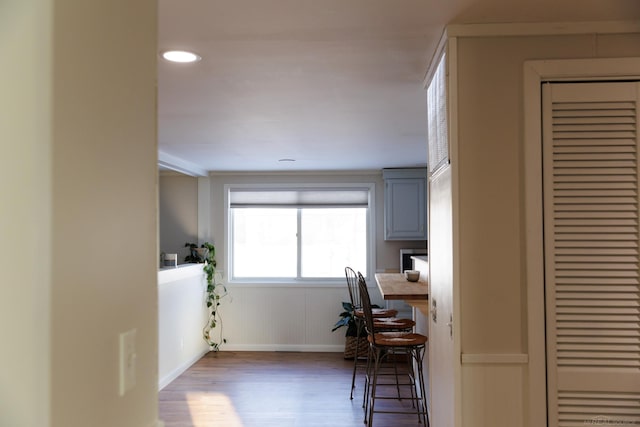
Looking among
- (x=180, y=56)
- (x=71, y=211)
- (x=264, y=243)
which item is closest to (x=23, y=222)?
(x=71, y=211)

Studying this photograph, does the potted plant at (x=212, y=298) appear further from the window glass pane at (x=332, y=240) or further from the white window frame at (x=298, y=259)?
the window glass pane at (x=332, y=240)

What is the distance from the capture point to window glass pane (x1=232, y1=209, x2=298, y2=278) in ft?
22.2

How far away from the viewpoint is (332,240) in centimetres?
675

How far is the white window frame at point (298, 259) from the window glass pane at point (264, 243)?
3.2 inches

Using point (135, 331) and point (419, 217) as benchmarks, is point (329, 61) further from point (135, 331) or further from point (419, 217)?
point (419, 217)

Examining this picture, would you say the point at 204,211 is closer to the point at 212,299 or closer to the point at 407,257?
the point at 212,299

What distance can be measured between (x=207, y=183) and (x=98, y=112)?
5.86 meters

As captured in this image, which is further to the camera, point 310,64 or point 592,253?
point 310,64

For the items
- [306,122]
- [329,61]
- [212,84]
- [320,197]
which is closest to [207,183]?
[320,197]

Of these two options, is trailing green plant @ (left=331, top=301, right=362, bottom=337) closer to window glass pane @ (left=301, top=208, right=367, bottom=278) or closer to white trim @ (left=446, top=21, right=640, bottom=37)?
window glass pane @ (left=301, top=208, right=367, bottom=278)

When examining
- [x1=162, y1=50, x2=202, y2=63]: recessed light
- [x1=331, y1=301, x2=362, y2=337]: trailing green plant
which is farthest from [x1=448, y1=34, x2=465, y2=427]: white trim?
[x1=331, y1=301, x2=362, y2=337]: trailing green plant

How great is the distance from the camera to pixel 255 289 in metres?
6.63

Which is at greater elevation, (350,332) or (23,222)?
(23,222)

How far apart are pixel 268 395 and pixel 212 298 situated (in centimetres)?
203
